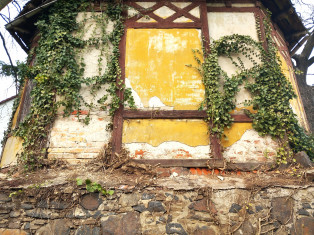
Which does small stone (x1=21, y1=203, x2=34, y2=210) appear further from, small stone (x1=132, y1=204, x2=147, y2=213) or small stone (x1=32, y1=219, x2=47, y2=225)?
small stone (x1=132, y1=204, x2=147, y2=213)

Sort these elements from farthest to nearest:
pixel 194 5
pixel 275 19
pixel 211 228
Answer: pixel 275 19
pixel 194 5
pixel 211 228

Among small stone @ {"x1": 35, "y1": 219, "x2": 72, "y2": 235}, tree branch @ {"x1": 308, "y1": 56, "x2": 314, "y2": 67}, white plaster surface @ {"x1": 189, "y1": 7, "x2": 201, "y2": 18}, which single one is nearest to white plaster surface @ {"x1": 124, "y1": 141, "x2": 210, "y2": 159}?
small stone @ {"x1": 35, "y1": 219, "x2": 72, "y2": 235}

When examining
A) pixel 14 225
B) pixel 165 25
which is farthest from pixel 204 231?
pixel 165 25

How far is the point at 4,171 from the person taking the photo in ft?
18.4

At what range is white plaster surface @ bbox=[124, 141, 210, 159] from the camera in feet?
17.1

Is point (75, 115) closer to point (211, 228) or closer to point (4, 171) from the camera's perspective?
point (4, 171)

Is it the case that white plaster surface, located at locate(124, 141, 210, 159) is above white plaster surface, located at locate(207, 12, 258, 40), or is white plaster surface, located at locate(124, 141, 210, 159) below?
below

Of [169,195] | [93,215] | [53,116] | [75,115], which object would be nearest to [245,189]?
[169,195]

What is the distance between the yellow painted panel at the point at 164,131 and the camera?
5.30m

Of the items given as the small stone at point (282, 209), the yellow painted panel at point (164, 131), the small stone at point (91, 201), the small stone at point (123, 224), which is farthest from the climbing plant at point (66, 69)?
the small stone at point (282, 209)

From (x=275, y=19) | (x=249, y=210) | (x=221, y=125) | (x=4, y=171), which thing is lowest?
(x=249, y=210)

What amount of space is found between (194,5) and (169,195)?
4590 mm

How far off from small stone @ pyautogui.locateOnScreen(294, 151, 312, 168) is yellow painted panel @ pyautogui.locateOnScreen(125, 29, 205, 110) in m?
2.28

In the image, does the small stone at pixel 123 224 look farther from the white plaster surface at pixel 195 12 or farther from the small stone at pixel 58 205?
the white plaster surface at pixel 195 12
